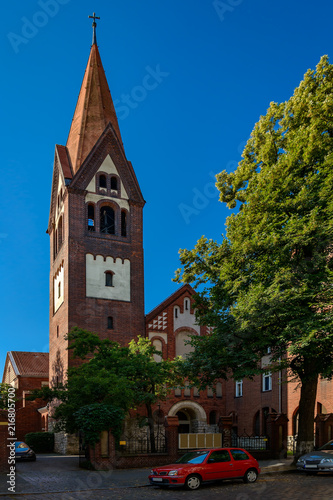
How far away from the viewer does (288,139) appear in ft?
81.0

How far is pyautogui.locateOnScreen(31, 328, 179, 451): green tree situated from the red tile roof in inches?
846

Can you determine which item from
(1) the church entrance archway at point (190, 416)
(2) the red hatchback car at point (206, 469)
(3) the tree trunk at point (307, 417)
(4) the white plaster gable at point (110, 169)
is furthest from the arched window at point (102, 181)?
(2) the red hatchback car at point (206, 469)

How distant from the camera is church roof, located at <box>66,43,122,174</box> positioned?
44219 millimetres

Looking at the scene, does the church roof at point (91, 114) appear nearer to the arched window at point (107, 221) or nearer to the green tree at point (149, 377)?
the arched window at point (107, 221)

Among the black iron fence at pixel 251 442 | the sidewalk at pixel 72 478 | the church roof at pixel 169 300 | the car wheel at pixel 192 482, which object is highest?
the church roof at pixel 169 300

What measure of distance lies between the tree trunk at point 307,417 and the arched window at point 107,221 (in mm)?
22662

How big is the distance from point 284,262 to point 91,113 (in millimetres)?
27914

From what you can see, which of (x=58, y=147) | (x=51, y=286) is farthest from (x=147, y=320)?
(x=58, y=147)

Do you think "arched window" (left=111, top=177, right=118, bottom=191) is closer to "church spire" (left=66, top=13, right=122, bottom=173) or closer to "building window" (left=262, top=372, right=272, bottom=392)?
"church spire" (left=66, top=13, right=122, bottom=173)

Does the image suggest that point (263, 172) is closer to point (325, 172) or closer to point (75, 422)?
point (325, 172)

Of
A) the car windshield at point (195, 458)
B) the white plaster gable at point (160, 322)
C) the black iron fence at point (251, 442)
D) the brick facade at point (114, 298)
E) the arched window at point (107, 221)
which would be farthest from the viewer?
the arched window at point (107, 221)

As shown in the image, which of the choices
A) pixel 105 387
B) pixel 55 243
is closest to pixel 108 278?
pixel 55 243

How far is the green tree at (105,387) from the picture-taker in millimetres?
23219

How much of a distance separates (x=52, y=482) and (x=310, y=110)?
17.8 meters
